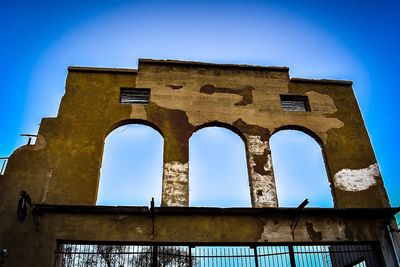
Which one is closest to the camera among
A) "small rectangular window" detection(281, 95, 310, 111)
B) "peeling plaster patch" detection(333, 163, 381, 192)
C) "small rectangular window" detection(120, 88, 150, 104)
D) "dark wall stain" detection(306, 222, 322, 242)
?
"dark wall stain" detection(306, 222, 322, 242)

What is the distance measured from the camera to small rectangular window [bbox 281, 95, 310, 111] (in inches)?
496

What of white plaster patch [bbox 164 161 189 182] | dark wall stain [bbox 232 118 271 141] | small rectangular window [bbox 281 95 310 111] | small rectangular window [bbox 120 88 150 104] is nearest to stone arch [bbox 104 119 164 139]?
small rectangular window [bbox 120 88 150 104]

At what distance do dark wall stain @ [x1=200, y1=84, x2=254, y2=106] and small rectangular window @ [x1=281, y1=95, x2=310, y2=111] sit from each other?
1.18 metres

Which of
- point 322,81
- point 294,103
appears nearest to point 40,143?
point 294,103

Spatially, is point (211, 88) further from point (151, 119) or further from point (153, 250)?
point (153, 250)

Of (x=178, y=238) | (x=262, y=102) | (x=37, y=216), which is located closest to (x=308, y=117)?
(x=262, y=102)

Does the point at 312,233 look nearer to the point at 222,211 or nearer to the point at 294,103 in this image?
the point at 222,211

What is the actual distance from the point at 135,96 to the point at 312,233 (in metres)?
6.92

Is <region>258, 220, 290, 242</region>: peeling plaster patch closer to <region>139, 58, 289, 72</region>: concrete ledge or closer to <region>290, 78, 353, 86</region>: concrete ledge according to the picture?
<region>290, 78, 353, 86</region>: concrete ledge

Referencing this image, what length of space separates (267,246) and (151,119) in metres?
5.06

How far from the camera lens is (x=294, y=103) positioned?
12766 millimetres

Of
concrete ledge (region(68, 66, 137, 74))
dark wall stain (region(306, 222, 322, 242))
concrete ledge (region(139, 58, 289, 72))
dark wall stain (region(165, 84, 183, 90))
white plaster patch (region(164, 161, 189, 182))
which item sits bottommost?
dark wall stain (region(306, 222, 322, 242))

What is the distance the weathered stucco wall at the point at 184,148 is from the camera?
9.27 meters

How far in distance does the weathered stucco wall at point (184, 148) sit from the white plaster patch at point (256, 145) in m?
0.03
